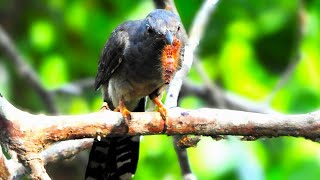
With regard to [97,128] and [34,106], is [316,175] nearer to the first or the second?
[97,128]

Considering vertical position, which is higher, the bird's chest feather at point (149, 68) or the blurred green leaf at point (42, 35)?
the blurred green leaf at point (42, 35)

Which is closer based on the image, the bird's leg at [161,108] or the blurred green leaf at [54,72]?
the bird's leg at [161,108]

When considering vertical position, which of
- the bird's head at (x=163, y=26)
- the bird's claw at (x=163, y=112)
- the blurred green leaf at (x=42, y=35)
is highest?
the blurred green leaf at (x=42, y=35)

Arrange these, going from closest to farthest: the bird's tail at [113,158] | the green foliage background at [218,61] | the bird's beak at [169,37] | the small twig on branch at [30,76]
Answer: the bird's beak at [169,37]
the bird's tail at [113,158]
the green foliage background at [218,61]
the small twig on branch at [30,76]

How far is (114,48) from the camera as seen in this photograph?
454 centimetres

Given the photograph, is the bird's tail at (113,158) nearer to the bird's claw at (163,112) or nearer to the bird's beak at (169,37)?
the bird's claw at (163,112)

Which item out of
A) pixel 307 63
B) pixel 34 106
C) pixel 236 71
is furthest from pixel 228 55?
pixel 34 106

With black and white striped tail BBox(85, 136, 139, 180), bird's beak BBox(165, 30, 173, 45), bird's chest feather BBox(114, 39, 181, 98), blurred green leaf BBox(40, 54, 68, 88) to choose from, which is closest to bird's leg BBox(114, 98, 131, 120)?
bird's chest feather BBox(114, 39, 181, 98)

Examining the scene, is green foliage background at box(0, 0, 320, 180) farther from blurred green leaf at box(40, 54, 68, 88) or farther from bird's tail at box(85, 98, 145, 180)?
bird's tail at box(85, 98, 145, 180)

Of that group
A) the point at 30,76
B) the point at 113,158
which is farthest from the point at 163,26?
the point at 30,76

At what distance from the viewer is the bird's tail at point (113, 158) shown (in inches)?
176

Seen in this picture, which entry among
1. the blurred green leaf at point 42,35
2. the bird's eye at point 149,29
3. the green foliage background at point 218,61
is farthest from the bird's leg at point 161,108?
the blurred green leaf at point 42,35

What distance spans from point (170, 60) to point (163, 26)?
175mm

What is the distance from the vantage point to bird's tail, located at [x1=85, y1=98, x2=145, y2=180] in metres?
4.46
